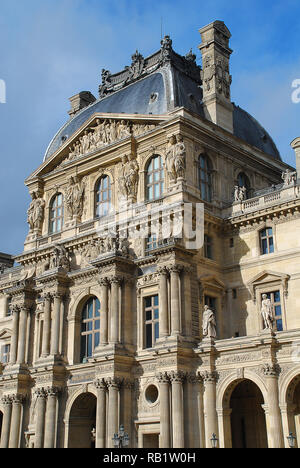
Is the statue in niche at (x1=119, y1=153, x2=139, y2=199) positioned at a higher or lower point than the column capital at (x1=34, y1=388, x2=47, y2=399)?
higher

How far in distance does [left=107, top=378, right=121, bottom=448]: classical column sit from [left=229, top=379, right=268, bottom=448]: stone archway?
670 centimetres

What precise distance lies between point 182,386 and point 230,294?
24.2ft

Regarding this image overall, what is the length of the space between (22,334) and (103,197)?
11.3m

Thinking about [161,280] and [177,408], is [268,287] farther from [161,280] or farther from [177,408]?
[177,408]

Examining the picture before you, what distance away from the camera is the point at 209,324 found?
36750 mm

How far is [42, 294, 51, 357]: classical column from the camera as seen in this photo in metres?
43.8

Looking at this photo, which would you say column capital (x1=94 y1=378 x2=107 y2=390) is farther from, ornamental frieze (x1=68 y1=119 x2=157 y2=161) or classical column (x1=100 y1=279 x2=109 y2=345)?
ornamental frieze (x1=68 y1=119 x2=157 y2=161)

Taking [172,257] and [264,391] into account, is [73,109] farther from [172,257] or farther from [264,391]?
[264,391]

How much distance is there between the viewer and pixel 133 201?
142 ft

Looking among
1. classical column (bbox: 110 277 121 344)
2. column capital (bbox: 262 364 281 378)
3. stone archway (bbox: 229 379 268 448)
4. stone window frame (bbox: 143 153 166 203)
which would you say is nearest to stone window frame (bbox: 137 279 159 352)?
classical column (bbox: 110 277 121 344)

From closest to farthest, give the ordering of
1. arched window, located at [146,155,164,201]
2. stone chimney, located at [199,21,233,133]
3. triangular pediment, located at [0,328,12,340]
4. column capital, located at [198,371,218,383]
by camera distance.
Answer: column capital, located at [198,371,218,383] < arched window, located at [146,155,164,201] < stone chimney, located at [199,21,233,133] < triangular pediment, located at [0,328,12,340]

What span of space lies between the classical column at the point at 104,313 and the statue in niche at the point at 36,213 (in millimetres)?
11025

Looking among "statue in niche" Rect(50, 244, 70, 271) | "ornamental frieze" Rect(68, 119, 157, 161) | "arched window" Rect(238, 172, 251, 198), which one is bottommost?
"statue in niche" Rect(50, 244, 70, 271)
